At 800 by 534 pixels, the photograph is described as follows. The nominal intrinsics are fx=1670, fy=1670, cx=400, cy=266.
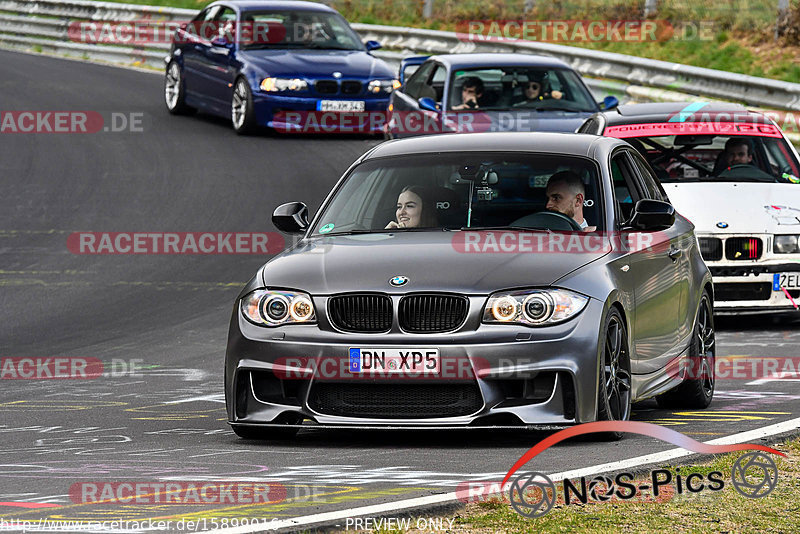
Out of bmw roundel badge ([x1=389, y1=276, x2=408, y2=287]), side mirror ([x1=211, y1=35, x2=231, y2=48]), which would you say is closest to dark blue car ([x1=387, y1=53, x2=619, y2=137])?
side mirror ([x1=211, y1=35, x2=231, y2=48])

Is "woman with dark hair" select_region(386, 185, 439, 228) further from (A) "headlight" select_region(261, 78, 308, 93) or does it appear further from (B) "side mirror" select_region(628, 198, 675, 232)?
(A) "headlight" select_region(261, 78, 308, 93)

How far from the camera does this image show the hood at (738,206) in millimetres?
13125

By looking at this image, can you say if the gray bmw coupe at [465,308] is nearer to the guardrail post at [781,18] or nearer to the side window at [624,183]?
the side window at [624,183]

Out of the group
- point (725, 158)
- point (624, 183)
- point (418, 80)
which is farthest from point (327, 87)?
point (624, 183)

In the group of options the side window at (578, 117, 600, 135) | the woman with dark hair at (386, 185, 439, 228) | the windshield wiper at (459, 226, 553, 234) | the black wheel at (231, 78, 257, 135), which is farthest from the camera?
the black wheel at (231, 78, 257, 135)

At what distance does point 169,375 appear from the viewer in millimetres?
11086

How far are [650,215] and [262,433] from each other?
233 cm

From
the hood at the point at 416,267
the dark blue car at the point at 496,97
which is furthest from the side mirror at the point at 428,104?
the hood at the point at 416,267

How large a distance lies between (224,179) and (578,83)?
4516 mm

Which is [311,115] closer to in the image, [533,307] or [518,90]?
[518,90]

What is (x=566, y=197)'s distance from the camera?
8.84m

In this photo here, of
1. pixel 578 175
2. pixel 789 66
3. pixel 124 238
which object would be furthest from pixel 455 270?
pixel 789 66

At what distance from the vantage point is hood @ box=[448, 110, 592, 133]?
58.7ft

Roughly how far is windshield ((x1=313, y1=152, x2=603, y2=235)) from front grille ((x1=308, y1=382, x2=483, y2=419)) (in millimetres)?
1234
